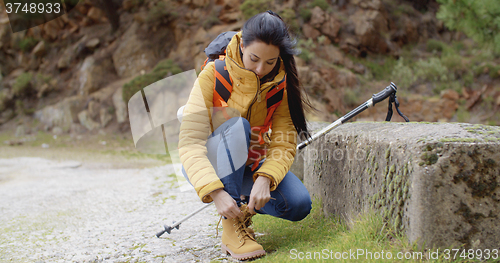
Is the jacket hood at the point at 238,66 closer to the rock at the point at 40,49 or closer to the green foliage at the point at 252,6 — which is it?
the green foliage at the point at 252,6

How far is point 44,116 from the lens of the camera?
37.2 feet

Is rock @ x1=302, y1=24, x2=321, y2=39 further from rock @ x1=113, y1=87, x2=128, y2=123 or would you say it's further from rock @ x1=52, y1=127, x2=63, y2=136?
rock @ x1=52, y1=127, x2=63, y2=136

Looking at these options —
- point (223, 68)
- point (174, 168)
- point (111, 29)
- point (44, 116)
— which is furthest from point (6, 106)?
point (223, 68)

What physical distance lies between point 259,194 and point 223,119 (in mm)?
443

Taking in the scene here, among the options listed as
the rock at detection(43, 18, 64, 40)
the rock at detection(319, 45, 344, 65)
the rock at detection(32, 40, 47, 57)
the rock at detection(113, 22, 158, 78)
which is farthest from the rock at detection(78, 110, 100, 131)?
the rock at detection(319, 45, 344, 65)

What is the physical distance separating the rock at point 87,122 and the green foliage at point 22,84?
3.00 metres

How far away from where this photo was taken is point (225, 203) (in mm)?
1482

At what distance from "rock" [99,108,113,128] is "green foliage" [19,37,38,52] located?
16.0ft

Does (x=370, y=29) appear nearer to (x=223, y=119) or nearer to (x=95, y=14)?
(x=95, y=14)

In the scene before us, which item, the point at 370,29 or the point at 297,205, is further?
the point at 370,29

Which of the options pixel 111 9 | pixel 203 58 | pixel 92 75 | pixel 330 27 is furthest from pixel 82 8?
pixel 330 27

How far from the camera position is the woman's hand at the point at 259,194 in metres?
1.54

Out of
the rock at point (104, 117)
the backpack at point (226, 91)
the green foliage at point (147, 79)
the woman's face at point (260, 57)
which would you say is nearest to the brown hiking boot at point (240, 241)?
the backpack at point (226, 91)

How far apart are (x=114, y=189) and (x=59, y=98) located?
9.95 metres
